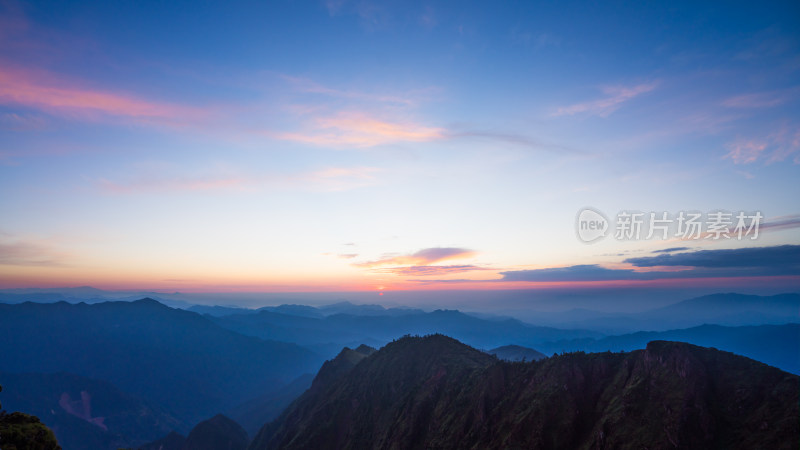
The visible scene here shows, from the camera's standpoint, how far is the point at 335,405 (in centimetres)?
12144

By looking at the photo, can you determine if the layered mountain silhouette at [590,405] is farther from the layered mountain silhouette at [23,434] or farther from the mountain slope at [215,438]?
the mountain slope at [215,438]

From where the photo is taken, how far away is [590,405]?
59656mm

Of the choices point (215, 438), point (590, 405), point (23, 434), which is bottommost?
point (215, 438)

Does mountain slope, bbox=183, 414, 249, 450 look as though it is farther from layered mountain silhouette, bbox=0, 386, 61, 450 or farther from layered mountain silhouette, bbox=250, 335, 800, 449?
layered mountain silhouette, bbox=0, 386, 61, 450

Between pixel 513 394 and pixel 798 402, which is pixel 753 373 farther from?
pixel 513 394

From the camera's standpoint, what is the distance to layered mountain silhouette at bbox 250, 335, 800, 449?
149 feet

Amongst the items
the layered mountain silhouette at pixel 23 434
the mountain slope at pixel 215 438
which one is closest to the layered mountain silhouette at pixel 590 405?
the layered mountain silhouette at pixel 23 434

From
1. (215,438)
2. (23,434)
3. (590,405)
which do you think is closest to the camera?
(23,434)

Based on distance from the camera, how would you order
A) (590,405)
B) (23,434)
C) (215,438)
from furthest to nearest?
1. (215,438)
2. (590,405)
3. (23,434)

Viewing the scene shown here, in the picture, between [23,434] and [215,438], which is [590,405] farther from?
[215,438]

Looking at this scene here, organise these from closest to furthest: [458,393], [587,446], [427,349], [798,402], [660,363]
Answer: [798,402], [587,446], [660,363], [458,393], [427,349]

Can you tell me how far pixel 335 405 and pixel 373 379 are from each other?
1595 cm

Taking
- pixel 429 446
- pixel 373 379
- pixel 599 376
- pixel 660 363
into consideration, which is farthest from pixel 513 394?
pixel 373 379

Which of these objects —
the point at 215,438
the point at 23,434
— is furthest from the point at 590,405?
the point at 215,438
